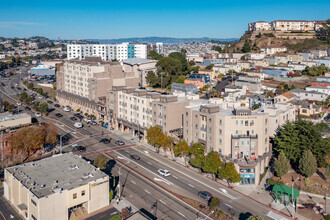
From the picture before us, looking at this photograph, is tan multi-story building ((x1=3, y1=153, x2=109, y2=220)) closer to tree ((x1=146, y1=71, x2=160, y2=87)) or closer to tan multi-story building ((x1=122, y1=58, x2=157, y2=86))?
tree ((x1=146, y1=71, x2=160, y2=87))

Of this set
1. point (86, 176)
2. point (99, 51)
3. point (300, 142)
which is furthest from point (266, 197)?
point (99, 51)

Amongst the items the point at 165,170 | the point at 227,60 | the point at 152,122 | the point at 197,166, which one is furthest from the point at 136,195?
the point at 227,60

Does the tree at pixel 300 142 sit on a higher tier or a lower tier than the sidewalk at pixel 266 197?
higher

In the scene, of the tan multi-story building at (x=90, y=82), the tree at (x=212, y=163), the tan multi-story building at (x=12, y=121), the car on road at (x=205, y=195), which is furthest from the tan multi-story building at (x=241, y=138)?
the tan multi-story building at (x=12, y=121)

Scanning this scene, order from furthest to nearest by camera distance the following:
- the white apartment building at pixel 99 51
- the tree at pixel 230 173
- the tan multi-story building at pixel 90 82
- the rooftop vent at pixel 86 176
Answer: the white apartment building at pixel 99 51, the tan multi-story building at pixel 90 82, the tree at pixel 230 173, the rooftop vent at pixel 86 176

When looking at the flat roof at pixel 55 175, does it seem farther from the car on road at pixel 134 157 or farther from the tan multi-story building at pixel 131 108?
the tan multi-story building at pixel 131 108

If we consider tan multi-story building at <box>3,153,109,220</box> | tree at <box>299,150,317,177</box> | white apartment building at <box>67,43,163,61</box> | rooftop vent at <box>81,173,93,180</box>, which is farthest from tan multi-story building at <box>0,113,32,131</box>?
white apartment building at <box>67,43,163,61</box>

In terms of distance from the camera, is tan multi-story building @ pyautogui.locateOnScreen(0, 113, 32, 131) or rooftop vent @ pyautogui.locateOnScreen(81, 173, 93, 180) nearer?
rooftop vent @ pyautogui.locateOnScreen(81, 173, 93, 180)
